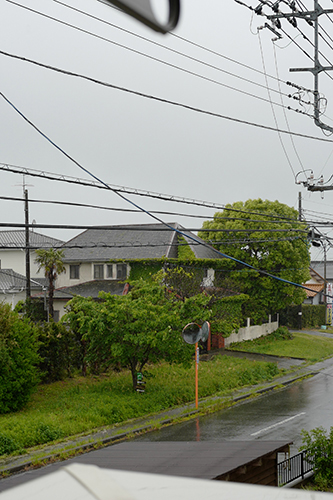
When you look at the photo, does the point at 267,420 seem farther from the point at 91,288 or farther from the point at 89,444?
the point at 91,288

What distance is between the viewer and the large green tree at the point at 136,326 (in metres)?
18.9

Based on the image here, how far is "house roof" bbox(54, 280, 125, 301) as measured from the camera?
35941 mm

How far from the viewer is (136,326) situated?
61.9ft

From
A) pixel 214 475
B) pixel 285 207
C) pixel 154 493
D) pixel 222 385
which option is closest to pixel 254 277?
pixel 285 207

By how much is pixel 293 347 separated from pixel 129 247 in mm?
14106

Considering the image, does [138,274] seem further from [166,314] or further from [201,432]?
[201,432]

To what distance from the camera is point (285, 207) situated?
A: 1624 inches

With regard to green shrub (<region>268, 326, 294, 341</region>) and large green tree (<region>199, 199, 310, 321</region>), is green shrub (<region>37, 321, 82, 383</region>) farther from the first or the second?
green shrub (<region>268, 326, 294, 341</region>)

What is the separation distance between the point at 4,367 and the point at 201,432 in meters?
7.11

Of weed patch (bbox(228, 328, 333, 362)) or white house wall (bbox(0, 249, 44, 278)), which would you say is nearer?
weed patch (bbox(228, 328, 333, 362))

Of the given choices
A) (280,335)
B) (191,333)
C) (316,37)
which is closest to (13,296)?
(280,335)

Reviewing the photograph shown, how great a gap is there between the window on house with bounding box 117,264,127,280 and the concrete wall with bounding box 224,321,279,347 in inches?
351

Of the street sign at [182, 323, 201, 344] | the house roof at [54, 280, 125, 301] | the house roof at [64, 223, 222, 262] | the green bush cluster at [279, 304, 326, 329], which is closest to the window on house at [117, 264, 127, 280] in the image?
the house roof at [54, 280, 125, 301]

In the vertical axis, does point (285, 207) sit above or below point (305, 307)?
above
